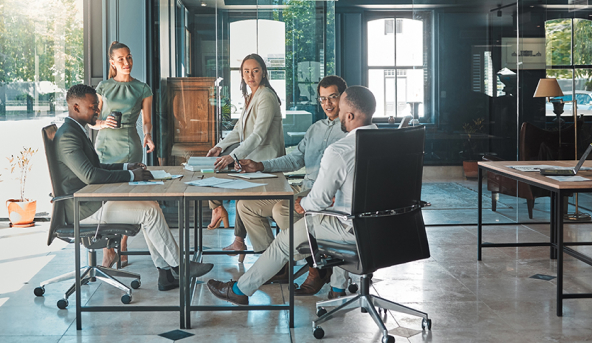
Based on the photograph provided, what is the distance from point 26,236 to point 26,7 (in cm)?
241

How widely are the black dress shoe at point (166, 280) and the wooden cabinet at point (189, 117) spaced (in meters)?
2.56

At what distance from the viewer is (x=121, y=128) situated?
16.0 feet

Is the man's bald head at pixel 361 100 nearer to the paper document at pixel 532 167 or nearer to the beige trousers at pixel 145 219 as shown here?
the beige trousers at pixel 145 219

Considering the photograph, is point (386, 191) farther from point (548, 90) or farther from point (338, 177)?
point (548, 90)

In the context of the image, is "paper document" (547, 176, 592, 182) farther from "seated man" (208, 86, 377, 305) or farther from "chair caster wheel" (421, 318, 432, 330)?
"seated man" (208, 86, 377, 305)

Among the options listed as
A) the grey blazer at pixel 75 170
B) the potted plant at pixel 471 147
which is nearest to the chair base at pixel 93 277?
the grey blazer at pixel 75 170

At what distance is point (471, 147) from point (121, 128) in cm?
388

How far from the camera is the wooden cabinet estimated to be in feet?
21.0

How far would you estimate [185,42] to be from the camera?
6359 mm

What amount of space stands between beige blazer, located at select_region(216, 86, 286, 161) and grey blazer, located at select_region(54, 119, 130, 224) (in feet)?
3.41

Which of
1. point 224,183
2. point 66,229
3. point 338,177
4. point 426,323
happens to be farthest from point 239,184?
point 426,323

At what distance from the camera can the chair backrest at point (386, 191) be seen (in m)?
2.94

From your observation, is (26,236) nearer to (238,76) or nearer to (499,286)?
(238,76)

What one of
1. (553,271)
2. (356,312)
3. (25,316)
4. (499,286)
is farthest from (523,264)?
(25,316)
